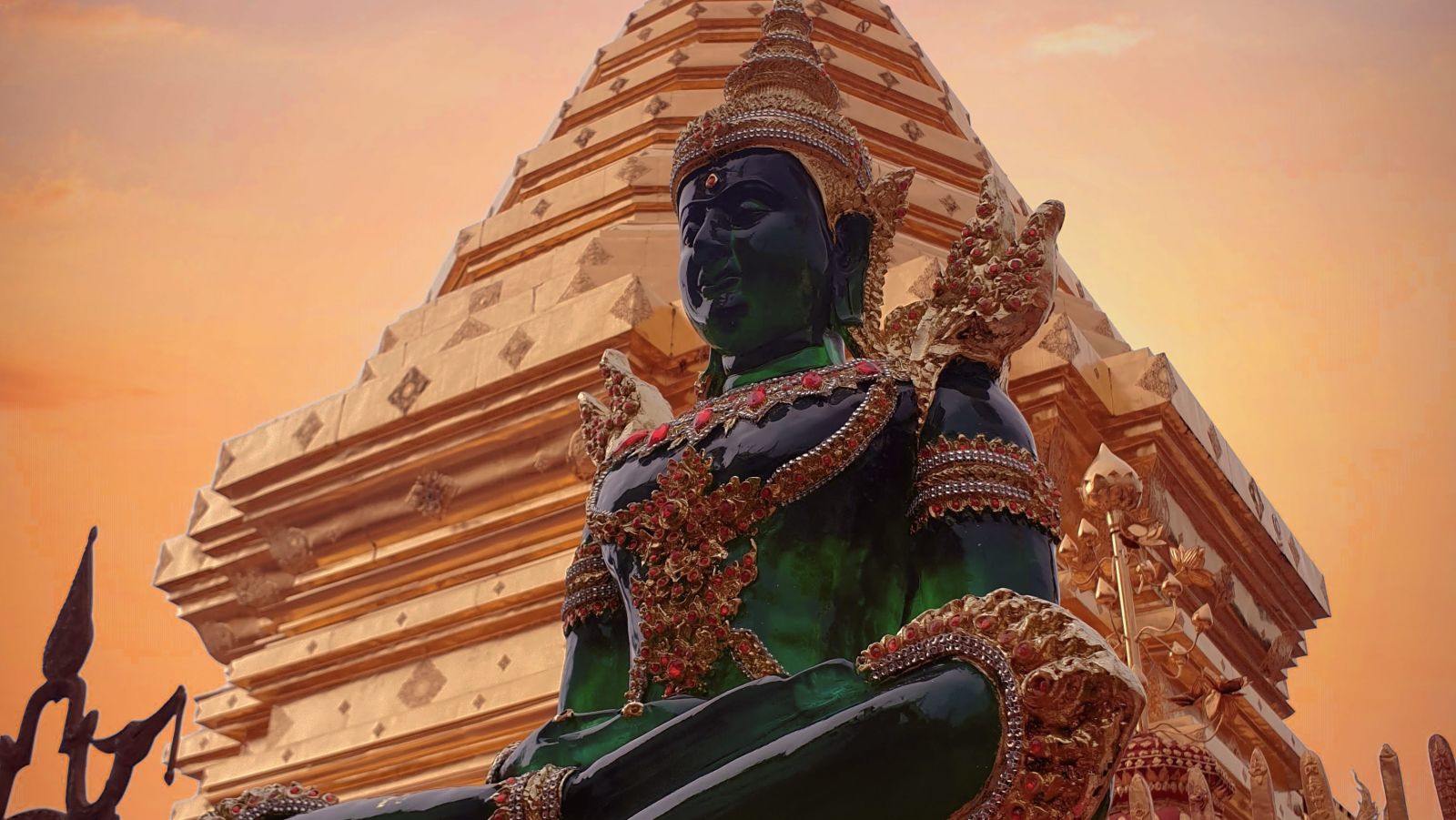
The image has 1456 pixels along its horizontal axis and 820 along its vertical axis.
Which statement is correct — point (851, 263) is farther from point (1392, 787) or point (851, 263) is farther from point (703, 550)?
point (1392, 787)

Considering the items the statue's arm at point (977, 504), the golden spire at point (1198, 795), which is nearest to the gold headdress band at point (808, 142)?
the statue's arm at point (977, 504)

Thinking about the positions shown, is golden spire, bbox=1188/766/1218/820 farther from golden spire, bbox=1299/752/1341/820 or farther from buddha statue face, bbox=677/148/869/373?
buddha statue face, bbox=677/148/869/373

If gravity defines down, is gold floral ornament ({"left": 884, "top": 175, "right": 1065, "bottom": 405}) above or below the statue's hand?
above

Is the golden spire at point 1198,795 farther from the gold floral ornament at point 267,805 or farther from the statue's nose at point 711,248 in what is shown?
the gold floral ornament at point 267,805

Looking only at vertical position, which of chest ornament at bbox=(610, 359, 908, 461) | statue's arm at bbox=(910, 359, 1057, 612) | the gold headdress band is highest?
the gold headdress band

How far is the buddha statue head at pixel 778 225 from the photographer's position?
2855 millimetres

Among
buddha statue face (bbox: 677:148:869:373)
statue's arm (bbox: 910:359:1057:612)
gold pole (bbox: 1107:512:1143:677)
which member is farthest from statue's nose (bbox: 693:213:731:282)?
gold pole (bbox: 1107:512:1143:677)

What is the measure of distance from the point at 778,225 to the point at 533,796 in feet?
3.47

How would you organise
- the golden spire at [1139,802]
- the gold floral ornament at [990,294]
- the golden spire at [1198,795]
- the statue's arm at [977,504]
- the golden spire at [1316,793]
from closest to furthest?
the statue's arm at [977,504] → the gold floral ornament at [990,294] → the golden spire at [1139,802] → the golden spire at [1198,795] → the golden spire at [1316,793]

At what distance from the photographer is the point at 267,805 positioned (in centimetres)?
252

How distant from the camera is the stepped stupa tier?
20.5 ft

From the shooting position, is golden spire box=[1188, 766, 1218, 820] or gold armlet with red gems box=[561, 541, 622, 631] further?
golden spire box=[1188, 766, 1218, 820]

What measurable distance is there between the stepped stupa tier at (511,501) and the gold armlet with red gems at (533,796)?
10.7ft

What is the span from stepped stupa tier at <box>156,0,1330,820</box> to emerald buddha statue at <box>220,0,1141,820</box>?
2.64 metres
